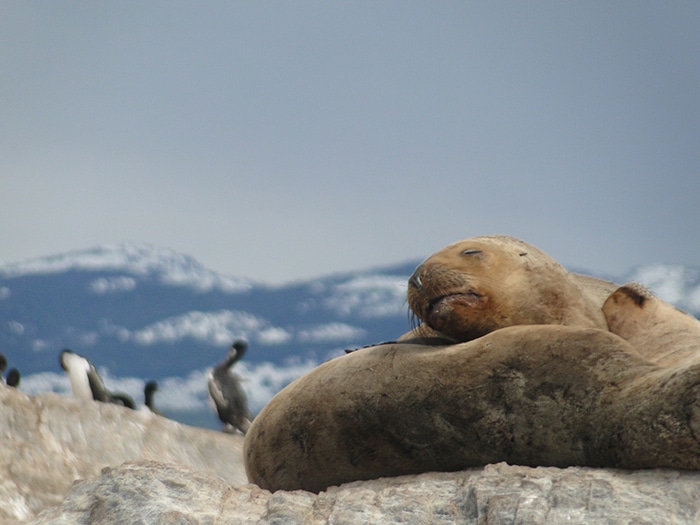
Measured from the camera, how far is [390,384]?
4.50m

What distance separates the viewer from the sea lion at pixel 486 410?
12.7ft

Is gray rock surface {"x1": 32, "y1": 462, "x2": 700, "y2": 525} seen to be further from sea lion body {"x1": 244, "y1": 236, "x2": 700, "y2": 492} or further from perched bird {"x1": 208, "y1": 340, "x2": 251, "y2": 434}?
perched bird {"x1": 208, "y1": 340, "x2": 251, "y2": 434}

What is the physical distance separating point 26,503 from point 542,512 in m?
4.59

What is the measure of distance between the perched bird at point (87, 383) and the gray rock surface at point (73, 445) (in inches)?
458

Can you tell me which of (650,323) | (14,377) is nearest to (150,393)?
(14,377)

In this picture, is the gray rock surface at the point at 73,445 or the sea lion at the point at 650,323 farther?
the gray rock surface at the point at 73,445

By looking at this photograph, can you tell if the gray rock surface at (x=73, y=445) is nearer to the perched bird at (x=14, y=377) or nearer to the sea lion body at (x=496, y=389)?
the sea lion body at (x=496, y=389)

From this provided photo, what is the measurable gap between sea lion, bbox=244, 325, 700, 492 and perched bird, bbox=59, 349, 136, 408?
1640 centimetres

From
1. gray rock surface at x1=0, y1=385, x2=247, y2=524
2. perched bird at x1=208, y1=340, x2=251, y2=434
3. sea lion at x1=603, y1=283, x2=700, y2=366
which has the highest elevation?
sea lion at x1=603, y1=283, x2=700, y2=366

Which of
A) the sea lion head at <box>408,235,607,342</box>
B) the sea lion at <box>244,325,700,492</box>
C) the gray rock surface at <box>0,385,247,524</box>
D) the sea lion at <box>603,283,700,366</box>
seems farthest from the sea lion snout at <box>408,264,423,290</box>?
the gray rock surface at <box>0,385,247,524</box>

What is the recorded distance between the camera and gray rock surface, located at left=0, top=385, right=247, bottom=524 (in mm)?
7199

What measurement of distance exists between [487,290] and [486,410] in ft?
2.24

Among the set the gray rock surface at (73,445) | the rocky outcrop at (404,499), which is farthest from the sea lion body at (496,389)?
the gray rock surface at (73,445)

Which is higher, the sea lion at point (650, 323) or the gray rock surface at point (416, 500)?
the sea lion at point (650, 323)
